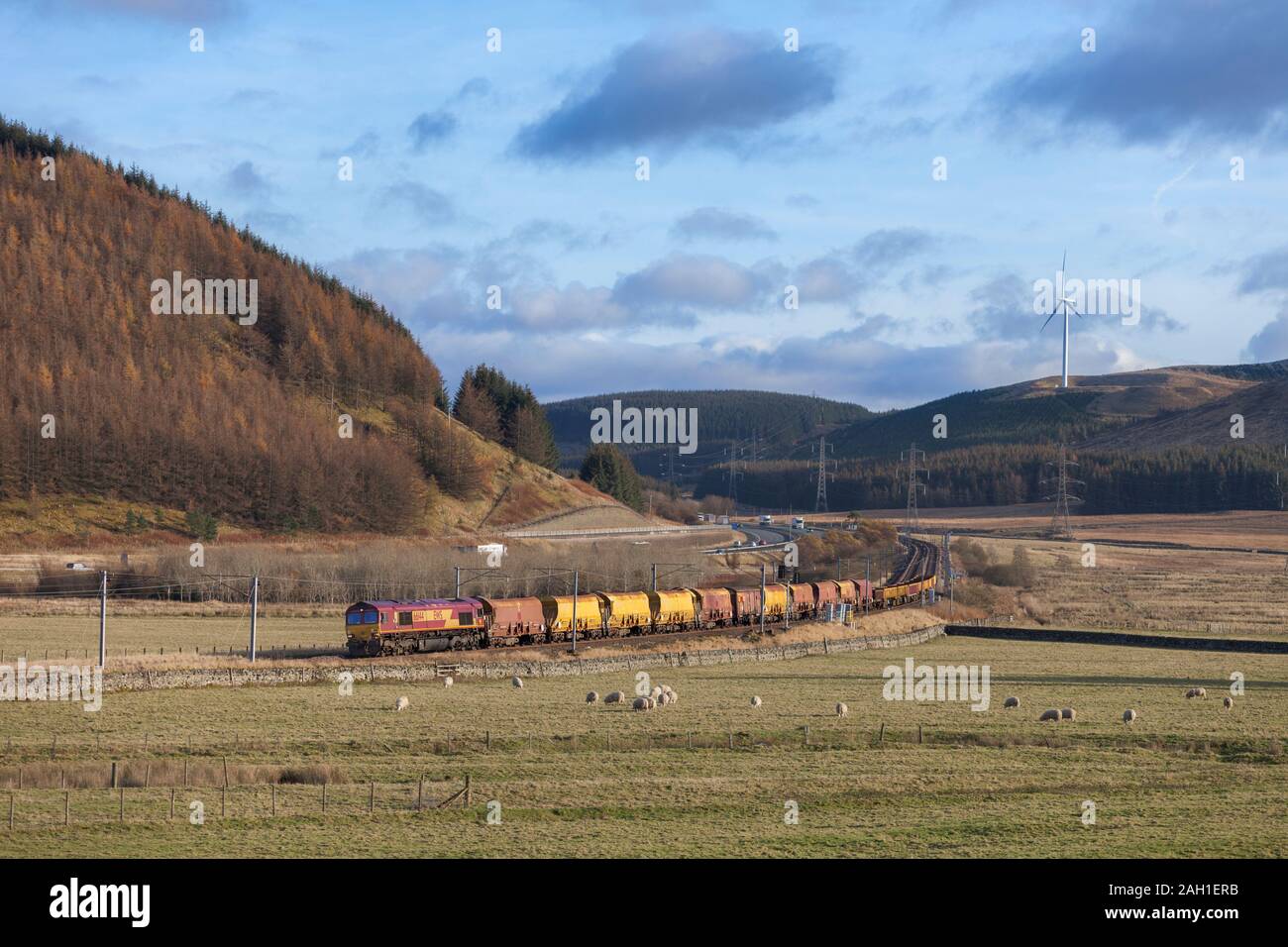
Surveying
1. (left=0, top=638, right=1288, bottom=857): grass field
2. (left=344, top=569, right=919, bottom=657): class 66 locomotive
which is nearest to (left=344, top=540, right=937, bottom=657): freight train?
(left=344, top=569, right=919, bottom=657): class 66 locomotive

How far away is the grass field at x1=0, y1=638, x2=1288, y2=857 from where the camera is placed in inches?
1172

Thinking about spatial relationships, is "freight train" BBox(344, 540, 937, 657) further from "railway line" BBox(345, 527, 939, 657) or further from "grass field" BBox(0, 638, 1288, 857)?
"grass field" BBox(0, 638, 1288, 857)

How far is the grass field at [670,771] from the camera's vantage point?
1172 inches

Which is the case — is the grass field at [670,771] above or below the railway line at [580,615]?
below

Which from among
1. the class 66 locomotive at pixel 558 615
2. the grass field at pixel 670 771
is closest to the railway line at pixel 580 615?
the class 66 locomotive at pixel 558 615

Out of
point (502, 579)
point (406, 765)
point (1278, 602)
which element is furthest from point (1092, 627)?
point (406, 765)

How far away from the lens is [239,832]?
3012 cm

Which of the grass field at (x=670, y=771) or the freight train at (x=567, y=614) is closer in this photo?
the grass field at (x=670, y=771)

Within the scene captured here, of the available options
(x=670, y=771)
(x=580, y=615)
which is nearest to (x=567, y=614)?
(x=580, y=615)

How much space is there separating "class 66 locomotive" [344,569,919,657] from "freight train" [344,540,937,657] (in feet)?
0.18

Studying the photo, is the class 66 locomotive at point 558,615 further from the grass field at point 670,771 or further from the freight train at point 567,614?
the grass field at point 670,771

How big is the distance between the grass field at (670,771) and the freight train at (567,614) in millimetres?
8894

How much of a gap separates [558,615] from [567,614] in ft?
2.83

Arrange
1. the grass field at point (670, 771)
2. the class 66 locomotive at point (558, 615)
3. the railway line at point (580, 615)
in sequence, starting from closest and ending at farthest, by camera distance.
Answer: the grass field at point (670, 771) → the class 66 locomotive at point (558, 615) → the railway line at point (580, 615)
